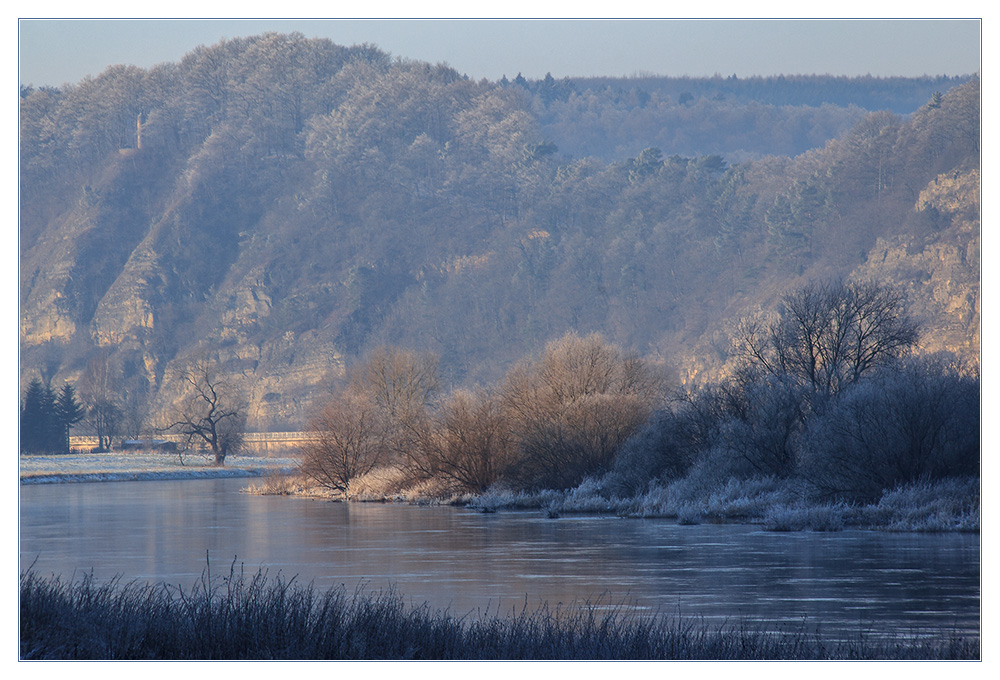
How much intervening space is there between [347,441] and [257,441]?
68.1 m

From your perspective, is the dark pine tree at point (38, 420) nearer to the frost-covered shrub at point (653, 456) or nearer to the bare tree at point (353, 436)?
the bare tree at point (353, 436)

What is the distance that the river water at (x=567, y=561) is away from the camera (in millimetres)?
18172

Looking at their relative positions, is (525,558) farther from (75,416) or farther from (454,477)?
(75,416)

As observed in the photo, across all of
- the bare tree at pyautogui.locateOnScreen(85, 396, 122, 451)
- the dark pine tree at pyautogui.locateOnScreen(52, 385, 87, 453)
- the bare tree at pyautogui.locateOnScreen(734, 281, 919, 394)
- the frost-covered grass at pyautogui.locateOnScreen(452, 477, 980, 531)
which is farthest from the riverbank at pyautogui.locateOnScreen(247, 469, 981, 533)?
the bare tree at pyautogui.locateOnScreen(85, 396, 122, 451)

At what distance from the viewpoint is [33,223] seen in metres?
168

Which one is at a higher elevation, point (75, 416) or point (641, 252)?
point (641, 252)

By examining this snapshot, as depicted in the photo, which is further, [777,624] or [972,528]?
[972,528]

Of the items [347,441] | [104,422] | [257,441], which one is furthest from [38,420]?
[257,441]

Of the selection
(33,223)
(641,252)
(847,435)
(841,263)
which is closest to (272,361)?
(33,223)

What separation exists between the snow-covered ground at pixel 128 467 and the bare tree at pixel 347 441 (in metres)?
16.6

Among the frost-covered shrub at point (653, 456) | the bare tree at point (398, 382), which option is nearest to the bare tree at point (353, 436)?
the bare tree at point (398, 382)

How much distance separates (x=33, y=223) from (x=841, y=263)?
110317 mm

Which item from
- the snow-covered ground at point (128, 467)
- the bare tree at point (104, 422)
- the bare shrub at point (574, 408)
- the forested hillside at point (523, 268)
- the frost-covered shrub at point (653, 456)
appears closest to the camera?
the frost-covered shrub at point (653, 456)

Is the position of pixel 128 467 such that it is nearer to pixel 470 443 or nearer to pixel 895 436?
pixel 470 443
